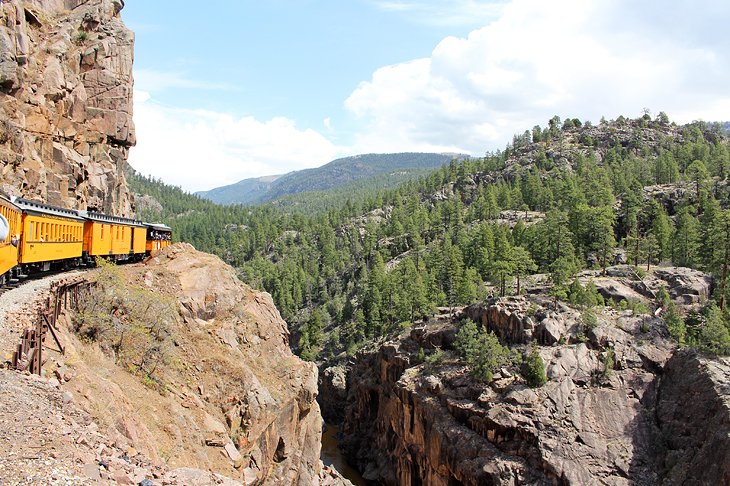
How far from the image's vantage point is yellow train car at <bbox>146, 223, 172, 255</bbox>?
4759 cm

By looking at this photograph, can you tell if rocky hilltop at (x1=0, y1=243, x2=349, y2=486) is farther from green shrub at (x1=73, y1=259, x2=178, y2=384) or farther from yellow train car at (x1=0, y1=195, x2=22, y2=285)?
yellow train car at (x1=0, y1=195, x2=22, y2=285)

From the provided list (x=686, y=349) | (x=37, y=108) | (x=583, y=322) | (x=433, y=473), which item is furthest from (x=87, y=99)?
(x=686, y=349)

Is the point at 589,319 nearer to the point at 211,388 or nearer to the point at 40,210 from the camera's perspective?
the point at 211,388

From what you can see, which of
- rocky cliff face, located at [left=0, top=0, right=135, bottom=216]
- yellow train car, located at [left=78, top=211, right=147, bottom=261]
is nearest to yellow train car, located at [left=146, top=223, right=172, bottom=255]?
yellow train car, located at [left=78, top=211, right=147, bottom=261]

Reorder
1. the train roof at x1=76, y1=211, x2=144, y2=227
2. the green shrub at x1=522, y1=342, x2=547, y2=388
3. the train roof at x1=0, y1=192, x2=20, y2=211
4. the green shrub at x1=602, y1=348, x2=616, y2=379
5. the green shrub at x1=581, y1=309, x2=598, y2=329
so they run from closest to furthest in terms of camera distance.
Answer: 1. the train roof at x1=0, y1=192, x2=20, y2=211
2. the train roof at x1=76, y1=211, x2=144, y2=227
3. the green shrub at x1=522, y1=342, x2=547, y2=388
4. the green shrub at x1=602, y1=348, x2=616, y2=379
5. the green shrub at x1=581, y1=309, x2=598, y2=329

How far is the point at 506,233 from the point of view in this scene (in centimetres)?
9156

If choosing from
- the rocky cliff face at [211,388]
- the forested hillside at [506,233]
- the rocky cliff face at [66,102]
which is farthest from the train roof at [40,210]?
the forested hillside at [506,233]

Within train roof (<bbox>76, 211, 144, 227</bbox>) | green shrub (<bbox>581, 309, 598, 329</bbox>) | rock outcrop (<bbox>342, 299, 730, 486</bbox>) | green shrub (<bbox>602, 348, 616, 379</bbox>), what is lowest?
rock outcrop (<bbox>342, 299, 730, 486</bbox>)

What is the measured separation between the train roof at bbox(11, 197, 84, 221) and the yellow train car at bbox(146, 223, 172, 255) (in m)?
13.7

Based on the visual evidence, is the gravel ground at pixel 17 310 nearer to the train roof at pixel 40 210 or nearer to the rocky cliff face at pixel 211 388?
the rocky cliff face at pixel 211 388

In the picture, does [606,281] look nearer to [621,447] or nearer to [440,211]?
[621,447]

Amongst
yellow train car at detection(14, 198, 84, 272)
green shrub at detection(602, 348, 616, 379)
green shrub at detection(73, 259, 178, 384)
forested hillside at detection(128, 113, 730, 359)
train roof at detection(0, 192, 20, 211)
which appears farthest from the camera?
forested hillside at detection(128, 113, 730, 359)

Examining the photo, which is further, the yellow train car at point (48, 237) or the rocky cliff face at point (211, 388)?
the yellow train car at point (48, 237)

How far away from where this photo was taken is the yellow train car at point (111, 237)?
115 feet
